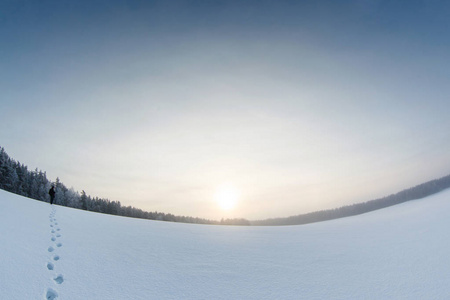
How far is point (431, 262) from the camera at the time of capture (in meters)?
7.54

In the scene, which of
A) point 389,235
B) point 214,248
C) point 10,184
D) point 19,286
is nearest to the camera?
point 19,286

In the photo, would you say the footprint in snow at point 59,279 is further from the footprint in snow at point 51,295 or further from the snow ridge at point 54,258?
the footprint in snow at point 51,295

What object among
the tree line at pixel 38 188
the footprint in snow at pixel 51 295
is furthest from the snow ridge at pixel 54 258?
the tree line at pixel 38 188

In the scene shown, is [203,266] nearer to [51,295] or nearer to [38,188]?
[51,295]

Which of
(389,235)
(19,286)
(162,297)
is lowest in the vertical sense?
(389,235)

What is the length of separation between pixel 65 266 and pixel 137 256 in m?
2.01

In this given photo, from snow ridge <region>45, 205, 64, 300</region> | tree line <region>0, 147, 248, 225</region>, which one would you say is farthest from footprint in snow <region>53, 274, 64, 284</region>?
tree line <region>0, 147, 248, 225</region>

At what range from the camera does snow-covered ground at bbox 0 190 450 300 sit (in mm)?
5461

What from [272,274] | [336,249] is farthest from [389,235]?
[272,274]

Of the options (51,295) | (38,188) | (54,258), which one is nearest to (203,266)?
(51,295)

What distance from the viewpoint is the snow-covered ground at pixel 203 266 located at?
5.46 m

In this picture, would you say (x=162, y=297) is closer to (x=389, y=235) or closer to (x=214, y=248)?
(x=214, y=248)

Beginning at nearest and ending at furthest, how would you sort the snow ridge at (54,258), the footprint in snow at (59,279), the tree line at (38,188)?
the snow ridge at (54,258) → the footprint in snow at (59,279) → the tree line at (38,188)

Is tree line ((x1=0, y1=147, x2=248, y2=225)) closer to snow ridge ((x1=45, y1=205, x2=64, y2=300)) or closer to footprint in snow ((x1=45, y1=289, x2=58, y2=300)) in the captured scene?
snow ridge ((x1=45, y1=205, x2=64, y2=300))
